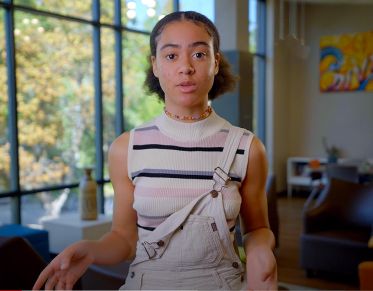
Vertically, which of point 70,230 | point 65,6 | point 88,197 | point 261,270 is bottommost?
point 70,230

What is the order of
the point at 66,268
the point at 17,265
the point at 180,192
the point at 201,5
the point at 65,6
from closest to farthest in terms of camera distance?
the point at 66,268 < the point at 180,192 < the point at 17,265 < the point at 65,6 < the point at 201,5

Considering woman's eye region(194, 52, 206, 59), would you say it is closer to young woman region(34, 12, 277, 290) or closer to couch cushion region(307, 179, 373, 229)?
young woman region(34, 12, 277, 290)

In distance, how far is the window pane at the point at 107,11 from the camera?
5.15 meters

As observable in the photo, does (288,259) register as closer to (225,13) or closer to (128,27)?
(128,27)

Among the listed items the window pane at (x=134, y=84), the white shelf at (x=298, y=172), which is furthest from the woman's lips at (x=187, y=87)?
the white shelf at (x=298, y=172)

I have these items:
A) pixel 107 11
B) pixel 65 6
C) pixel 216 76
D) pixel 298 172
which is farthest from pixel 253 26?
pixel 216 76

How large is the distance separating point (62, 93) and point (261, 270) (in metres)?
4.18

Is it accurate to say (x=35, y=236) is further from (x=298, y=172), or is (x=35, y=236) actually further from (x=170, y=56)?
(x=298, y=172)

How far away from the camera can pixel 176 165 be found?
0.95 m

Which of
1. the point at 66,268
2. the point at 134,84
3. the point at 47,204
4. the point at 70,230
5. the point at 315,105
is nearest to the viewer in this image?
the point at 66,268

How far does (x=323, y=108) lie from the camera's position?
831cm

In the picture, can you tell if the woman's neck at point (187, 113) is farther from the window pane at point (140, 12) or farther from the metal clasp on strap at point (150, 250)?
the window pane at point (140, 12)

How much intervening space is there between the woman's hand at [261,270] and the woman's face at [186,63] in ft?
1.12

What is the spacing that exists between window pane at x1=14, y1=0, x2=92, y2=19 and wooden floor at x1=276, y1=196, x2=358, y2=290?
329 centimetres
